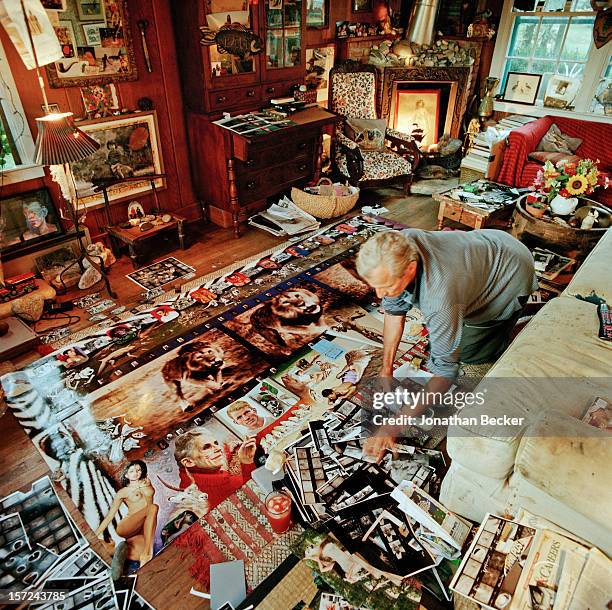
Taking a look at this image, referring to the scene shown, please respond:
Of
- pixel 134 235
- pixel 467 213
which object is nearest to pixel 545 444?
pixel 467 213

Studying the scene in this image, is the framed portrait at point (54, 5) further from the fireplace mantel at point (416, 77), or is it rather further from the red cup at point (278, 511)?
the fireplace mantel at point (416, 77)

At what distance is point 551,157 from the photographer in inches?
178

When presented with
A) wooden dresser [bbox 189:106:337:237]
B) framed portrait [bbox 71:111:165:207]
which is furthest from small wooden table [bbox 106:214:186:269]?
wooden dresser [bbox 189:106:337:237]

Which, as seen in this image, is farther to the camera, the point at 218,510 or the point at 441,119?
the point at 441,119

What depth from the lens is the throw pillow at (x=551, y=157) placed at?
4.50 m

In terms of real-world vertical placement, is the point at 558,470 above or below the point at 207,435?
above

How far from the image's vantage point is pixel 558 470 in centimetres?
147

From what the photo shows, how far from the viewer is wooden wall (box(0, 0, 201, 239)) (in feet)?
9.99

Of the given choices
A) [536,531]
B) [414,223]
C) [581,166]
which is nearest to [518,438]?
[536,531]

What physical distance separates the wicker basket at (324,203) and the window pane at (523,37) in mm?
2912

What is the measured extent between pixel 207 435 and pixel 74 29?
2.84 metres

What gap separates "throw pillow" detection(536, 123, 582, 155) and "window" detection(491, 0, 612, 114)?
62 cm

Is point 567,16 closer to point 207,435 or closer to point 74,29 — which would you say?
point 74,29

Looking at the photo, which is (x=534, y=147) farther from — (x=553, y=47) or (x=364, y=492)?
(x=364, y=492)
